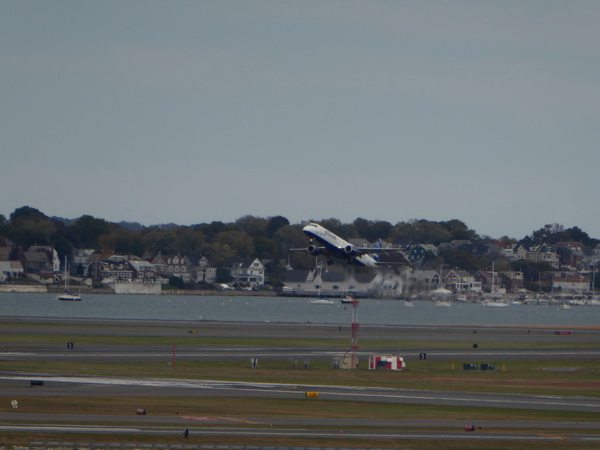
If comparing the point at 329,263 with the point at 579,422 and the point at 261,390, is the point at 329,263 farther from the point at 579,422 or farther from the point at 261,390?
the point at 579,422

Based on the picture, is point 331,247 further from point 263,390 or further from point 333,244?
point 263,390

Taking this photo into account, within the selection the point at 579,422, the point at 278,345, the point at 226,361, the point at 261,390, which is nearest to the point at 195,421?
the point at 261,390

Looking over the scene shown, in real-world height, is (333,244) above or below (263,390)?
above

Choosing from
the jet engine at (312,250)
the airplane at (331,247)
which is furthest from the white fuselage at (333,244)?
the jet engine at (312,250)

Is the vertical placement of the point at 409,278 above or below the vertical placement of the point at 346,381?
above

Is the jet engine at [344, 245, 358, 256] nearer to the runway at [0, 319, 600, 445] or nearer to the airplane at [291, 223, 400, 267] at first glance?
the airplane at [291, 223, 400, 267]

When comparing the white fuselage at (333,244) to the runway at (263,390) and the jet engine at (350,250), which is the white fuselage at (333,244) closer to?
the jet engine at (350,250)

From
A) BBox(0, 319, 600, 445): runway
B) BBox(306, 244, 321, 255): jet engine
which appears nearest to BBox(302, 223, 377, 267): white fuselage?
BBox(306, 244, 321, 255): jet engine

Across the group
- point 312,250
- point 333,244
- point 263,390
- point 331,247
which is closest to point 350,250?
point 331,247
